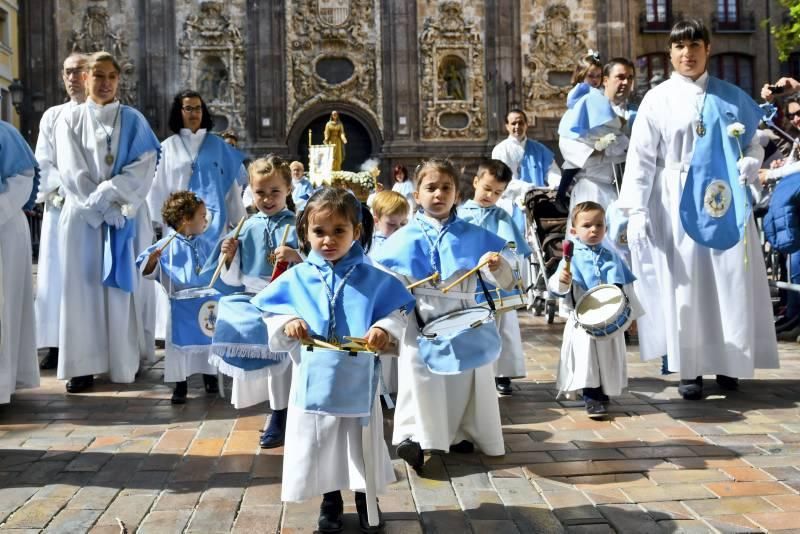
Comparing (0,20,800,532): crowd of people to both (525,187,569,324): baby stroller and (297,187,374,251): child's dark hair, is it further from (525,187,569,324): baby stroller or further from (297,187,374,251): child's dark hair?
(525,187,569,324): baby stroller

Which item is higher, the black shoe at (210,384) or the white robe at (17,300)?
the white robe at (17,300)

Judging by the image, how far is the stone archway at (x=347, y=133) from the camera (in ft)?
94.8

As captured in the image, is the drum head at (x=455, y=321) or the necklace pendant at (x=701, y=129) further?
the necklace pendant at (x=701, y=129)

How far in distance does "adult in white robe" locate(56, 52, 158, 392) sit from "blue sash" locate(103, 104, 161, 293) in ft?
0.10

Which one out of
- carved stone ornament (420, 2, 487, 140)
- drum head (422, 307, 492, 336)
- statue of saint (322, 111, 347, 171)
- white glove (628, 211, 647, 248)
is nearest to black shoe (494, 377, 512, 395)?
white glove (628, 211, 647, 248)

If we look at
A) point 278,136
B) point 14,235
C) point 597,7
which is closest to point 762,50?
point 597,7

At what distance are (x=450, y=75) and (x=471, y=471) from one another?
26.1 metres

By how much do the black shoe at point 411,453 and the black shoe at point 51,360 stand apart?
4.66m

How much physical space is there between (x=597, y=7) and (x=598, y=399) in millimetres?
26191

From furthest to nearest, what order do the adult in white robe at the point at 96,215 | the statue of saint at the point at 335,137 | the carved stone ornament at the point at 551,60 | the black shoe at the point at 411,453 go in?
the carved stone ornament at the point at 551,60
the statue of saint at the point at 335,137
the adult in white robe at the point at 96,215
the black shoe at the point at 411,453

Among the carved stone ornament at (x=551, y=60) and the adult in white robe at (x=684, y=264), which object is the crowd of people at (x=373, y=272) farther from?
the carved stone ornament at (x=551, y=60)

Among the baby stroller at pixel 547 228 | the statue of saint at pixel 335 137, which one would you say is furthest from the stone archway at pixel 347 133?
the baby stroller at pixel 547 228

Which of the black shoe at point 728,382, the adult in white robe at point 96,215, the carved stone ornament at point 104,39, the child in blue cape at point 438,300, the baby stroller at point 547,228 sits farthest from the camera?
the carved stone ornament at point 104,39

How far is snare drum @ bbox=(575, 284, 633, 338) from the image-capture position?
5504 mm
